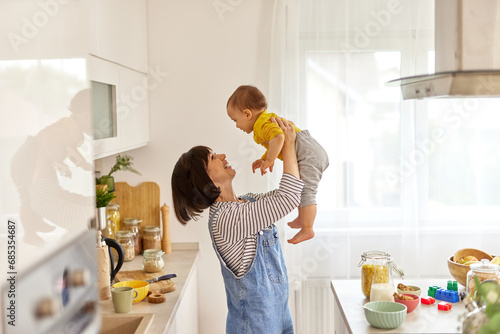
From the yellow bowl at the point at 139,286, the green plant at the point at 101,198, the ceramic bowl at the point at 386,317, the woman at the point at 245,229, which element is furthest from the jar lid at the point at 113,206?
the ceramic bowl at the point at 386,317

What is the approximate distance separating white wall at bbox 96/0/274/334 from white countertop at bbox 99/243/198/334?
16 cm

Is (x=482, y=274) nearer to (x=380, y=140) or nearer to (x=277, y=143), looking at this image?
(x=277, y=143)

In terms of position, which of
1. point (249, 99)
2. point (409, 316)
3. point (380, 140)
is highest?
point (249, 99)

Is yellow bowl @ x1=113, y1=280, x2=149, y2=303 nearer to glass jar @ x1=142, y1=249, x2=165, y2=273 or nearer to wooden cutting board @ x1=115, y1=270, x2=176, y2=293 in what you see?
wooden cutting board @ x1=115, y1=270, x2=176, y2=293

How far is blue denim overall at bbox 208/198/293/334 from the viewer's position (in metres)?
1.83

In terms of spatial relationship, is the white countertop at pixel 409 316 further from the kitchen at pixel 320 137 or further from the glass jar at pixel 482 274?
→ the kitchen at pixel 320 137

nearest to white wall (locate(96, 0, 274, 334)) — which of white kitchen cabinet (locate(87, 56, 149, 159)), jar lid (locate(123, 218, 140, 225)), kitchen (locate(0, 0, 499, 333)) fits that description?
kitchen (locate(0, 0, 499, 333))

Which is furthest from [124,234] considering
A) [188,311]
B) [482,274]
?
[482,274]

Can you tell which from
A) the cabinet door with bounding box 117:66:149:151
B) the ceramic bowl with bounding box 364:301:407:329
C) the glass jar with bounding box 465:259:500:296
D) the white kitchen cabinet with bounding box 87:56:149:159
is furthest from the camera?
the cabinet door with bounding box 117:66:149:151

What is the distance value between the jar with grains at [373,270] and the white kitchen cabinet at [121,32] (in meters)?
1.17

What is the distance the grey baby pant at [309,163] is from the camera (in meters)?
1.94

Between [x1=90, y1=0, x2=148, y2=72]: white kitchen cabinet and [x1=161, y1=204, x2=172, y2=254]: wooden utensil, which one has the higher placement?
[x1=90, y1=0, x2=148, y2=72]: white kitchen cabinet

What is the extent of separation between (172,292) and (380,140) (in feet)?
4.75

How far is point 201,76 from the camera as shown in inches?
114
